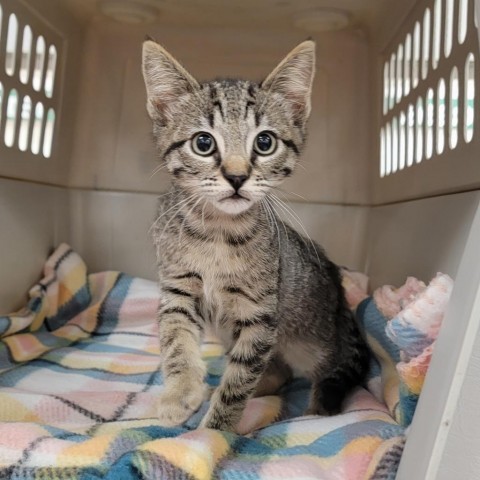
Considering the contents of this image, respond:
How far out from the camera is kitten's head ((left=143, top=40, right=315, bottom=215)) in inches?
42.7

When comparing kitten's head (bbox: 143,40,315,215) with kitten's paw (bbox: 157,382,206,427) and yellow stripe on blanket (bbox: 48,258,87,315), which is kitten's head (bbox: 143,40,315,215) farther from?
yellow stripe on blanket (bbox: 48,258,87,315)

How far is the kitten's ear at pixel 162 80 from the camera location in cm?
115

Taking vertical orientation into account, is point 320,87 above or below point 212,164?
above

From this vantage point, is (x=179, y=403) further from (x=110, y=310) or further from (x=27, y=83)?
(x=27, y=83)

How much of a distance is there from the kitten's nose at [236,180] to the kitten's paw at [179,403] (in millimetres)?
352

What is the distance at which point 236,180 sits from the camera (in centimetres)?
106

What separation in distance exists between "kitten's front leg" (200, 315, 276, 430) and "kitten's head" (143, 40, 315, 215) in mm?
211

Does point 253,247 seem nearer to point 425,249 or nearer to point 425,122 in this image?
point 425,249

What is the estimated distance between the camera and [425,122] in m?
1.38

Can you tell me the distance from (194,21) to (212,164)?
79 cm

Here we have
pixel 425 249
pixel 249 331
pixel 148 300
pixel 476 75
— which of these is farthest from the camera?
pixel 148 300

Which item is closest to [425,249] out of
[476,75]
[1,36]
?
[476,75]

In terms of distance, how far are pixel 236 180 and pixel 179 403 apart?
384mm

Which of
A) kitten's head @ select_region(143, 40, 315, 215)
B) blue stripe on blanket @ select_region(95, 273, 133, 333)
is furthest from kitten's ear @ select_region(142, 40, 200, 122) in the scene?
blue stripe on blanket @ select_region(95, 273, 133, 333)
